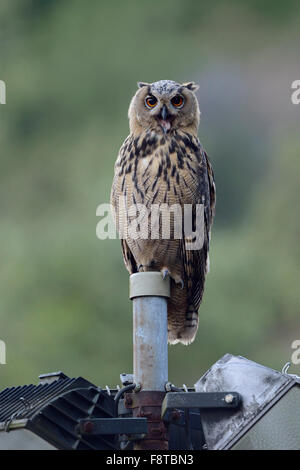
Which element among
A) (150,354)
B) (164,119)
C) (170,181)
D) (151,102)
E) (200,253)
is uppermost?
(151,102)

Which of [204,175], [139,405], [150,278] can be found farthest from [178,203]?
[139,405]

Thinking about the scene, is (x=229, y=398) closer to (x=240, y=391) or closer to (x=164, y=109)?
(x=240, y=391)

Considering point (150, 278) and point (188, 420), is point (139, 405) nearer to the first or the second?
point (188, 420)

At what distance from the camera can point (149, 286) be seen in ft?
9.91

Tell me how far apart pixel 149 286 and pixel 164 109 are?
1449 mm

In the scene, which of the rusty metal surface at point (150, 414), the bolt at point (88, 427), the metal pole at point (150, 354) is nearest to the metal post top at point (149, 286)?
the metal pole at point (150, 354)

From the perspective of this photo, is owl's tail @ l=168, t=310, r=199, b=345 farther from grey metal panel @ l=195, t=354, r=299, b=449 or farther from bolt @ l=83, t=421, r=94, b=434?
bolt @ l=83, t=421, r=94, b=434

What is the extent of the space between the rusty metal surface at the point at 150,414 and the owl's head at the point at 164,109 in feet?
5.67

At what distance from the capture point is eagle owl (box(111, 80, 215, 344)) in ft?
13.2

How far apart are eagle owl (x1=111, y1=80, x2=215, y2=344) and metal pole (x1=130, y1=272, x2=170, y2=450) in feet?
2.98

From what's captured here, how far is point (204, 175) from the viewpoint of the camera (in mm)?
4176

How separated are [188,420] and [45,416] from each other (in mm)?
583
